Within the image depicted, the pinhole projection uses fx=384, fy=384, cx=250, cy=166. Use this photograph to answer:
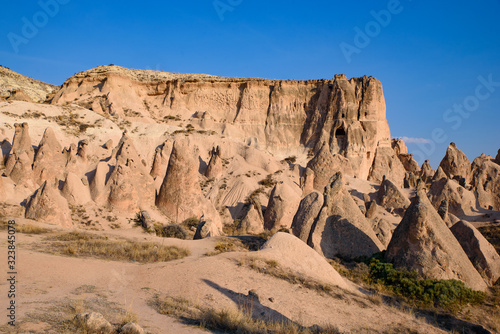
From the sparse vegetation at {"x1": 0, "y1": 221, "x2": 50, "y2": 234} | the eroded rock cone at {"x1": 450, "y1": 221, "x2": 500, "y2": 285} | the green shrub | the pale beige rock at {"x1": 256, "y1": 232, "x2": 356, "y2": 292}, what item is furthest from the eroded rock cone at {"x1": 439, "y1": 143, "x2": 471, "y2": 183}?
the sparse vegetation at {"x1": 0, "y1": 221, "x2": 50, "y2": 234}

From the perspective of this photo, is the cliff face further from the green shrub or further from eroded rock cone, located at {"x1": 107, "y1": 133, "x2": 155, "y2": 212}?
the green shrub

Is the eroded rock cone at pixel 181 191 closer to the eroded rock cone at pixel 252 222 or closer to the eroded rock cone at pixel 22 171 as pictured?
the eroded rock cone at pixel 252 222

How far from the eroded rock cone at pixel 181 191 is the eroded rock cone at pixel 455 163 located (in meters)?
30.5

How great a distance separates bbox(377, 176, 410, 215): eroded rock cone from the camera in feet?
91.6

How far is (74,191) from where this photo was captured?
1995 centimetres

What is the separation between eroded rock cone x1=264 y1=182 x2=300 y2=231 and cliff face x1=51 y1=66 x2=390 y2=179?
69.8ft

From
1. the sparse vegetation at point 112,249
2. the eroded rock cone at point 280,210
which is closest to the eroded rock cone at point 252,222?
the eroded rock cone at point 280,210

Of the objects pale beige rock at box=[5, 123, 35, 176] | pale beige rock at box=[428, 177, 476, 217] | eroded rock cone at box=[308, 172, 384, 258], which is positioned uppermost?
pale beige rock at box=[428, 177, 476, 217]

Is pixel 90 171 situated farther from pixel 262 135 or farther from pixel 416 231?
pixel 262 135

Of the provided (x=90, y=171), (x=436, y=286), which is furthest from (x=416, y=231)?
(x=90, y=171)

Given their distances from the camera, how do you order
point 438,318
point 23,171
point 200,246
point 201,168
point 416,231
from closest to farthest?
point 438,318 → point 416,231 → point 200,246 → point 23,171 → point 201,168

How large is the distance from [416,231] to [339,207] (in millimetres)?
2931

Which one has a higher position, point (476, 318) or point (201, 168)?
point (201, 168)

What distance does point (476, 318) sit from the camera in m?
9.34
